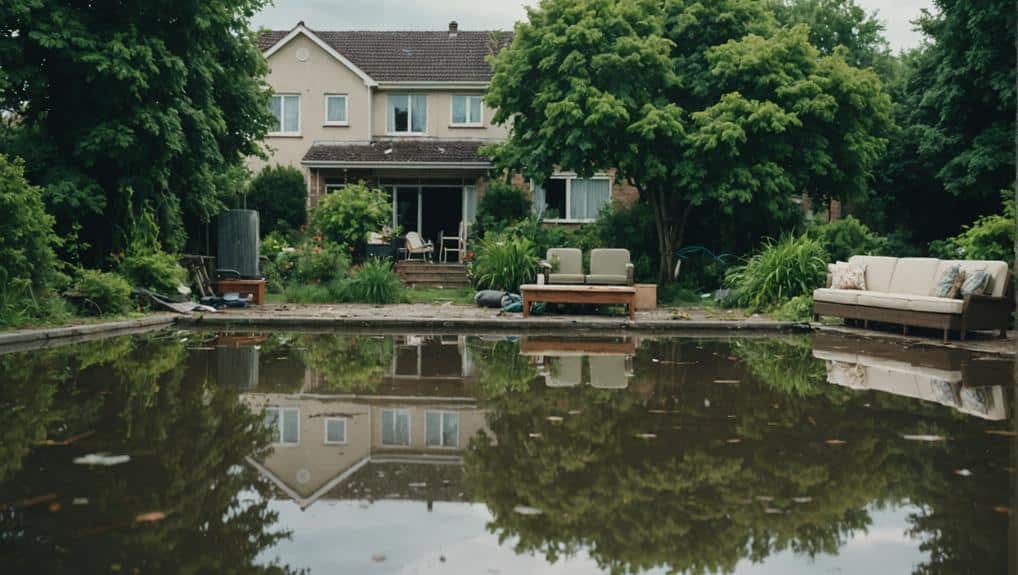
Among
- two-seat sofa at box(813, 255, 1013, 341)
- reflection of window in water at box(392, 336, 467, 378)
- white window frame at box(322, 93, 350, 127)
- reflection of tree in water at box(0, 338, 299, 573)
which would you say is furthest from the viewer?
white window frame at box(322, 93, 350, 127)

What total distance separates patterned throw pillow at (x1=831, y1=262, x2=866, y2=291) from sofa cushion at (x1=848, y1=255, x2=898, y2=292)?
86 mm

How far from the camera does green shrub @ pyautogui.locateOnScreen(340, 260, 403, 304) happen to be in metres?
18.5

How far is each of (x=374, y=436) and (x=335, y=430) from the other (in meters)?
0.32

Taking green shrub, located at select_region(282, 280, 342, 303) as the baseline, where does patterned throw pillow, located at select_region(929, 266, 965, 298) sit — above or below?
above

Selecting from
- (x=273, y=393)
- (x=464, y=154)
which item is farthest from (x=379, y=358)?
(x=464, y=154)

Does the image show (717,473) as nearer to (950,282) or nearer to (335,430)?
(335,430)

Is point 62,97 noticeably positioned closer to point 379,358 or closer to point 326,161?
point 379,358

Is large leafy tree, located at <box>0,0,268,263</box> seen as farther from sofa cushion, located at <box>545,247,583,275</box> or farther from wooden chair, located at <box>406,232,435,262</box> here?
wooden chair, located at <box>406,232,435,262</box>

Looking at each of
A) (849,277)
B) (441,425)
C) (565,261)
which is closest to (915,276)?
(849,277)

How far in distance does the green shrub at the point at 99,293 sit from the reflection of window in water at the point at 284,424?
8.30 m

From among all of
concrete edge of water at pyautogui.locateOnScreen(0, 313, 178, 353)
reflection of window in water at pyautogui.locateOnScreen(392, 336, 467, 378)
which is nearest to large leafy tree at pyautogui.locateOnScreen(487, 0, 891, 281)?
reflection of window in water at pyautogui.locateOnScreen(392, 336, 467, 378)

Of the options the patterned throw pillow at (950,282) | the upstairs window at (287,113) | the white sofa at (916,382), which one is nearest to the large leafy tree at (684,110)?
the patterned throw pillow at (950,282)

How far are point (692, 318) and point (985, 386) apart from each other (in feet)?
23.3

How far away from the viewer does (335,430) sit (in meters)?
5.99
